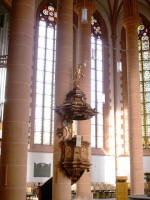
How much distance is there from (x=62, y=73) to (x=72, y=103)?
54.7 inches

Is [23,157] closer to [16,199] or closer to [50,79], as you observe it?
[16,199]

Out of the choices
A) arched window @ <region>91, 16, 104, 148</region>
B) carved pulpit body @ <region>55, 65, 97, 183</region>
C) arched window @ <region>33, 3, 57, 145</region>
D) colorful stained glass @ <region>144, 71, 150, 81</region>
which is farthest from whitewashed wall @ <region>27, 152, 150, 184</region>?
carved pulpit body @ <region>55, 65, 97, 183</region>

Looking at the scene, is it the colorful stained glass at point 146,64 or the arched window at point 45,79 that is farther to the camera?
the colorful stained glass at point 146,64

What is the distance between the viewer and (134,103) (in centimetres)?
1673

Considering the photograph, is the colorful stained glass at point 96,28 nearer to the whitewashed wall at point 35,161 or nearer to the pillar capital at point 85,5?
the pillar capital at point 85,5

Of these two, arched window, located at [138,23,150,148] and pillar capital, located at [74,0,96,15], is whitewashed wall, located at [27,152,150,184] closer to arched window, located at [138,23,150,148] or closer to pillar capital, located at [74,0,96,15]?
arched window, located at [138,23,150,148]

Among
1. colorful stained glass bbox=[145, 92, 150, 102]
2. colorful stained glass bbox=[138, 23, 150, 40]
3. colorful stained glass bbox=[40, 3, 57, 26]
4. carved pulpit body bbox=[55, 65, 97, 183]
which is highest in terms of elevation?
colorful stained glass bbox=[40, 3, 57, 26]

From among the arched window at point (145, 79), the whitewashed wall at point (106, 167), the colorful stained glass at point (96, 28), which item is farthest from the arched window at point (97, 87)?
the arched window at point (145, 79)

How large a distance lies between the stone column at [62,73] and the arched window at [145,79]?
1017cm

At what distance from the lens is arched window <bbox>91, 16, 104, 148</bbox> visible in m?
21.3

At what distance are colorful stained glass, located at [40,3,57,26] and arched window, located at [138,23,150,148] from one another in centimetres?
631

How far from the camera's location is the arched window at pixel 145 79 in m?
21.4

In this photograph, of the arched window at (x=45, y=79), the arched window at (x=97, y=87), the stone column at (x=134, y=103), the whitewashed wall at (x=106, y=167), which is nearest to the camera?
the stone column at (x=134, y=103)

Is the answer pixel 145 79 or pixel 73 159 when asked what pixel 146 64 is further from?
pixel 73 159
